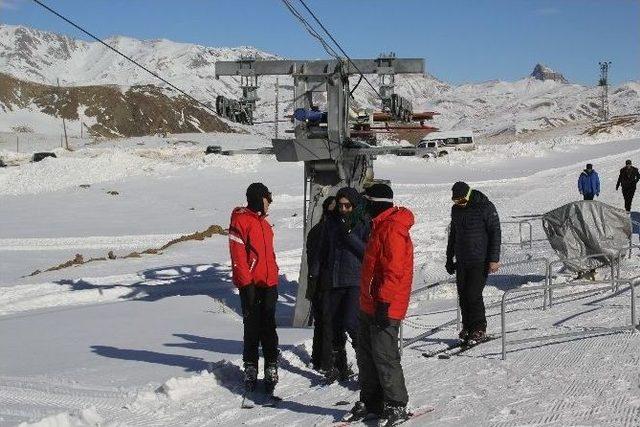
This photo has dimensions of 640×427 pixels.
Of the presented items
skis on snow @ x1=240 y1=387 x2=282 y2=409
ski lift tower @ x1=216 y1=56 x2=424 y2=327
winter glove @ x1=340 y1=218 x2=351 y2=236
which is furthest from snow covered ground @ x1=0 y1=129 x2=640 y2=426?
ski lift tower @ x1=216 y1=56 x2=424 y2=327

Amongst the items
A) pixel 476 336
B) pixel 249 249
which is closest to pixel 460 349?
pixel 476 336

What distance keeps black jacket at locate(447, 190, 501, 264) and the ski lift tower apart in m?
3.35

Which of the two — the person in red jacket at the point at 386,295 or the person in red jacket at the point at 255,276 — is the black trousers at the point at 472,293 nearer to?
the person in red jacket at the point at 255,276

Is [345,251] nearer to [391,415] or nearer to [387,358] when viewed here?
[387,358]

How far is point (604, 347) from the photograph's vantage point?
7617mm

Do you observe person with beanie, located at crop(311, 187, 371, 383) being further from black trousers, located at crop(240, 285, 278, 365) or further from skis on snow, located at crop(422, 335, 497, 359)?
skis on snow, located at crop(422, 335, 497, 359)

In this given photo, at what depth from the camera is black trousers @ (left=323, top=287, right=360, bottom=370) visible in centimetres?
737

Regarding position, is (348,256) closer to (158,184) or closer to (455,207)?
(455,207)

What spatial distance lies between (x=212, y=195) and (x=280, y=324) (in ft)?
85.6

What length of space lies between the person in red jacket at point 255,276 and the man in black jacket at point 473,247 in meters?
2.02

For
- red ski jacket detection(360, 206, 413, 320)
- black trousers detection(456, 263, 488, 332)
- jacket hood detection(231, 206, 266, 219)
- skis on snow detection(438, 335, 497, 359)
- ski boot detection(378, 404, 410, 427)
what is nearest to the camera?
red ski jacket detection(360, 206, 413, 320)

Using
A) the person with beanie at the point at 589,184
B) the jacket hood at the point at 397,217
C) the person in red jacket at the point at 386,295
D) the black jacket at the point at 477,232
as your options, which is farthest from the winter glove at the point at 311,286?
the person with beanie at the point at 589,184

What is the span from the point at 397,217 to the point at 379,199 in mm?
204

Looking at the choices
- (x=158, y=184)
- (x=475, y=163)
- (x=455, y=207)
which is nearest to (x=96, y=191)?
(x=158, y=184)
